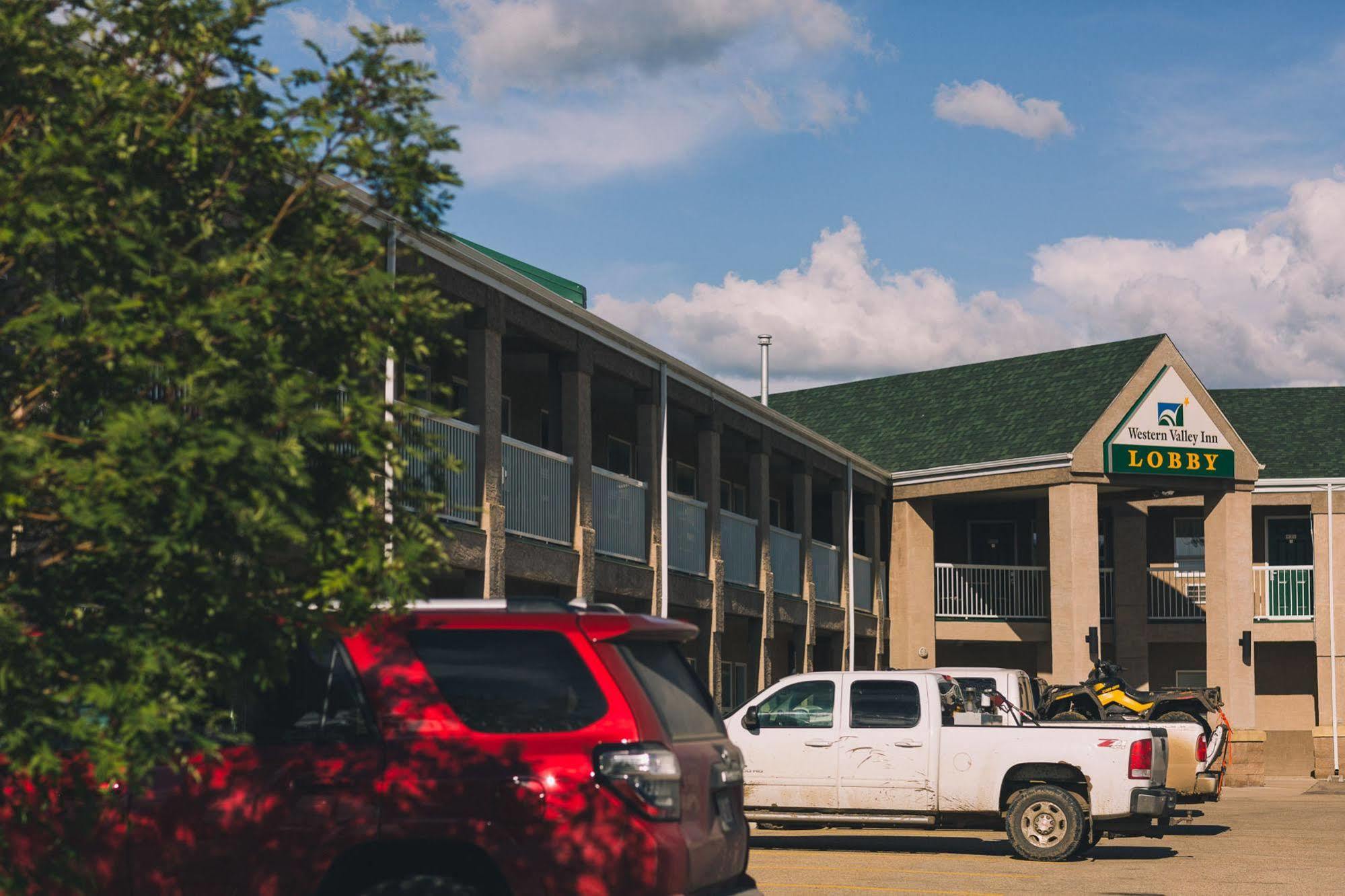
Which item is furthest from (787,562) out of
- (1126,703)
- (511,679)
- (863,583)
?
(511,679)

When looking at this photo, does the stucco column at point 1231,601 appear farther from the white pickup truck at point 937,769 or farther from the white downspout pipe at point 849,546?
the white pickup truck at point 937,769

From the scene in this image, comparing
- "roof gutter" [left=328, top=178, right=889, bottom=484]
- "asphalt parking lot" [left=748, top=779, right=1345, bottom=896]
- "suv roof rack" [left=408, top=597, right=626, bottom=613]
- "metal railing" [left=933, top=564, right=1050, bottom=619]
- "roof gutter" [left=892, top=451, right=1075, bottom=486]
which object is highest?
"roof gutter" [left=328, top=178, right=889, bottom=484]

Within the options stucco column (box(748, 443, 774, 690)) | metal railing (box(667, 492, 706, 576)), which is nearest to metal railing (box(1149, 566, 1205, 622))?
stucco column (box(748, 443, 774, 690))

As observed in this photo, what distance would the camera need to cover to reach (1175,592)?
122ft

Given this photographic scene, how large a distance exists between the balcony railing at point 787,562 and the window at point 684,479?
1.86 metres

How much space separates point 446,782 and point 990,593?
2998 cm

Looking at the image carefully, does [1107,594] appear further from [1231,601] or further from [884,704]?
[884,704]

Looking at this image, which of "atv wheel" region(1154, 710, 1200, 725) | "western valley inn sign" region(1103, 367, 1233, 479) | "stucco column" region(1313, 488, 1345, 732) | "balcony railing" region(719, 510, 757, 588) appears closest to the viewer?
"atv wheel" region(1154, 710, 1200, 725)

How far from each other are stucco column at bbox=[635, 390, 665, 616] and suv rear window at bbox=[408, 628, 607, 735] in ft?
51.8

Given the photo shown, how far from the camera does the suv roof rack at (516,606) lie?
740 cm

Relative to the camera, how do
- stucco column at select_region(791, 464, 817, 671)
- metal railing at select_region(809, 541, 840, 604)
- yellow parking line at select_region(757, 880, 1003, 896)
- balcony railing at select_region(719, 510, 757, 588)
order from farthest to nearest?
metal railing at select_region(809, 541, 840, 604) → stucco column at select_region(791, 464, 817, 671) → balcony railing at select_region(719, 510, 757, 588) → yellow parking line at select_region(757, 880, 1003, 896)

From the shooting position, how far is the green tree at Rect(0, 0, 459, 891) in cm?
473

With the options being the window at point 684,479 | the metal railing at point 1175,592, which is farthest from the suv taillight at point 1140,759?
the metal railing at point 1175,592

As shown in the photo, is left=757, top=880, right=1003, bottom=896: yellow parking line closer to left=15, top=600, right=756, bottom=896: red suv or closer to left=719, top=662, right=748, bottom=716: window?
left=15, top=600, right=756, bottom=896: red suv
